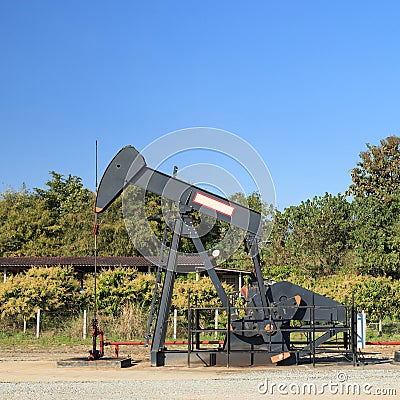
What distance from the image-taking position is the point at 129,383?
13.8 meters

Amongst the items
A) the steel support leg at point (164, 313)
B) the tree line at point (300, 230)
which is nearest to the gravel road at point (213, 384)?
the steel support leg at point (164, 313)

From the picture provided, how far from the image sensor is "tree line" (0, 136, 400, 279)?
122 ft

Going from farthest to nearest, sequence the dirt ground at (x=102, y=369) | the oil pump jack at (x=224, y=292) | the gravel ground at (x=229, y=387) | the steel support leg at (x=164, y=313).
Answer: the steel support leg at (x=164, y=313) → the oil pump jack at (x=224, y=292) → the dirt ground at (x=102, y=369) → the gravel ground at (x=229, y=387)

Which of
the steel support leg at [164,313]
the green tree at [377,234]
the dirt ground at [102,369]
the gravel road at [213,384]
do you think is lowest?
the dirt ground at [102,369]

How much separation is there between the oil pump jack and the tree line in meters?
4.38

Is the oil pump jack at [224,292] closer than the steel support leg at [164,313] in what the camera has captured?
Yes

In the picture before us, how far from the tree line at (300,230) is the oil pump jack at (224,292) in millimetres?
4383

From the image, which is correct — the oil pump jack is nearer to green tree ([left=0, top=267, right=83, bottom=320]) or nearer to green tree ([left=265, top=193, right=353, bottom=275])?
green tree ([left=0, top=267, right=83, bottom=320])

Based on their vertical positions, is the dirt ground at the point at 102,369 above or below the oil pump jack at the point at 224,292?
below

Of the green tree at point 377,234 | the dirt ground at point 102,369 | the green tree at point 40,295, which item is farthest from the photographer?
the green tree at point 377,234

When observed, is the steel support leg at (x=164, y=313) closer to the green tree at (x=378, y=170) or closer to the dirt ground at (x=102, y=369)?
the dirt ground at (x=102, y=369)

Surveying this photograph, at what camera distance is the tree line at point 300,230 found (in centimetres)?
3719

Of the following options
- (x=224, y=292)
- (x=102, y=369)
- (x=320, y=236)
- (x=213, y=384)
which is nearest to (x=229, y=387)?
(x=213, y=384)

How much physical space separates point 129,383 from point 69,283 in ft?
46.2
